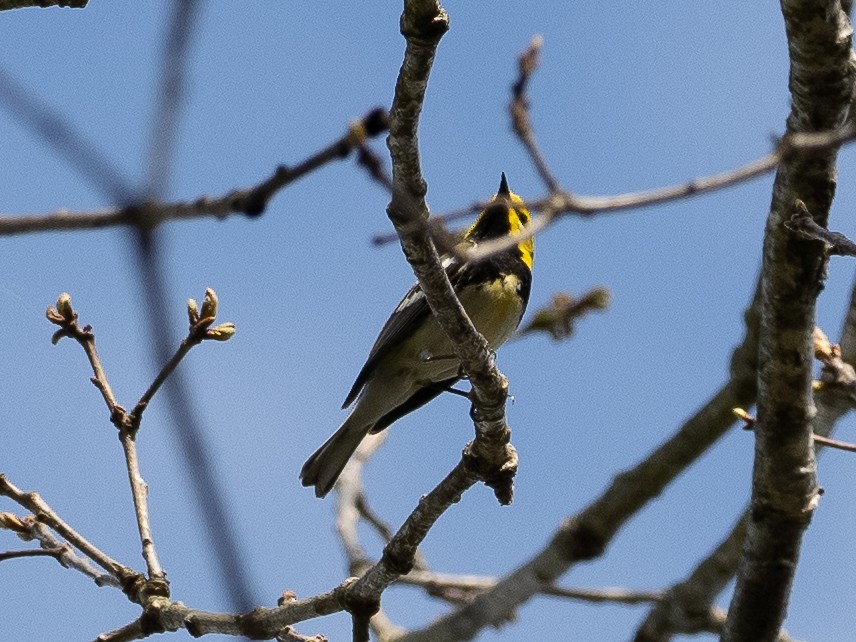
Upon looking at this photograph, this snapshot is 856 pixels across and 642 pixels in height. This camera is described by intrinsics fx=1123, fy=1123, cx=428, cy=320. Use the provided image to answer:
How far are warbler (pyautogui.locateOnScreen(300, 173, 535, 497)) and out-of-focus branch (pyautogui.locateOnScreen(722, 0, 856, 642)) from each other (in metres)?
2.44

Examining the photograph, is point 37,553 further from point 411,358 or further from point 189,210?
point 411,358

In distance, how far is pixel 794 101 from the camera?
4.04 metres

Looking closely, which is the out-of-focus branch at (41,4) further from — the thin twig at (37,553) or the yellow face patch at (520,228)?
the yellow face patch at (520,228)

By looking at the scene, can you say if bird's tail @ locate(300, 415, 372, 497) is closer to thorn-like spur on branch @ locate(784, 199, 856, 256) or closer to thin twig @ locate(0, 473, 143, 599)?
thin twig @ locate(0, 473, 143, 599)

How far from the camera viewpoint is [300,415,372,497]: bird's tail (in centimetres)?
659

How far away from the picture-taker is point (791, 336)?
165 inches

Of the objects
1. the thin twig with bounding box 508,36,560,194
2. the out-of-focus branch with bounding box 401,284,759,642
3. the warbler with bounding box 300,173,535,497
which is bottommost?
the thin twig with bounding box 508,36,560,194

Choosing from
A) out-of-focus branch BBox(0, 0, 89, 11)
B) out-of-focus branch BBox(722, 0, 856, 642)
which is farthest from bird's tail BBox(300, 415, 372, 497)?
out-of-focus branch BBox(0, 0, 89, 11)

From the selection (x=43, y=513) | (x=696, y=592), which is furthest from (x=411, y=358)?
(x=43, y=513)

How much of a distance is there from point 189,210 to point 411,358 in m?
5.59

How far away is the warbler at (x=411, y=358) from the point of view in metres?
6.60

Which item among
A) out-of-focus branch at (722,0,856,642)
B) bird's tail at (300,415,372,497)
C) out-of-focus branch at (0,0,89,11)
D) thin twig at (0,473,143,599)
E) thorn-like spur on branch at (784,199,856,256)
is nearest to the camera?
out-of-focus branch at (0,0,89,11)

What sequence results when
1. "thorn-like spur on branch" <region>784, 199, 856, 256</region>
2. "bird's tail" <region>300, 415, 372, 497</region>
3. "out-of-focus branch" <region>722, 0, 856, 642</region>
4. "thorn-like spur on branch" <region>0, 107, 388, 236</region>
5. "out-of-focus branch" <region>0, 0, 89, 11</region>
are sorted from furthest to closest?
"bird's tail" <region>300, 415, 372, 497</region> < "out-of-focus branch" <region>722, 0, 856, 642</region> < "thorn-like spur on branch" <region>784, 199, 856, 256</region> < "out-of-focus branch" <region>0, 0, 89, 11</region> < "thorn-like spur on branch" <region>0, 107, 388, 236</region>

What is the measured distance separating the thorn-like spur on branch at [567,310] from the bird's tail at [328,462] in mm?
1317
